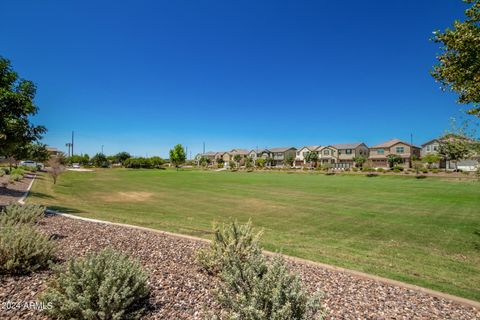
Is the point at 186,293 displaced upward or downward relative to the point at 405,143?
downward

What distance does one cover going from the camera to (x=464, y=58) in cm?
823

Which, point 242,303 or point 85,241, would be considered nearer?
point 242,303

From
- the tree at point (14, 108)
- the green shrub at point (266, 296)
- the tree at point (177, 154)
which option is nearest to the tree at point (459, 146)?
the green shrub at point (266, 296)

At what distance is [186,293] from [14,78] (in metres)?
10.9

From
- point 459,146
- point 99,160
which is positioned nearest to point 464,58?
point 459,146

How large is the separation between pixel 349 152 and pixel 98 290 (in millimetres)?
99624

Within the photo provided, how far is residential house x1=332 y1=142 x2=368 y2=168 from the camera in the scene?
92.2 meters

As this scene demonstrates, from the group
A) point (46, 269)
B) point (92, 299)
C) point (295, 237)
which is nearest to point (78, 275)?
point (92, 299)

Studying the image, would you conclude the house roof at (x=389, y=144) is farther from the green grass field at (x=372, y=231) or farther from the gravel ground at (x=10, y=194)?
the gravel ground at (x=10, y=194)

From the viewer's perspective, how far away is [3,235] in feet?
14.8

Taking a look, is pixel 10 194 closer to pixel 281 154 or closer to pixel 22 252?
pixel 22 252

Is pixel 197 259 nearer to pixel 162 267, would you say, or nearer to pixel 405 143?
pixel 162 267

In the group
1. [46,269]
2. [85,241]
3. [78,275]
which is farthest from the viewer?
[85,241]

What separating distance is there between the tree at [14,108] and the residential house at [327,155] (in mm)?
95817
